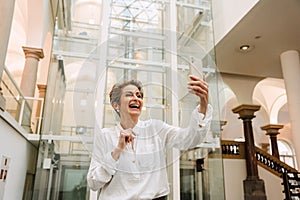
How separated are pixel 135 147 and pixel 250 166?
4019 mm

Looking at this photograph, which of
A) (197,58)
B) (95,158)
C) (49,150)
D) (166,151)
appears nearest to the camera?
(95,158)

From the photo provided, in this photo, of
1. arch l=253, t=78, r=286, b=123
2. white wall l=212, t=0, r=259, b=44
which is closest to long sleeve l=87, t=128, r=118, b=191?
white wall l=212, t=0, r=259, b=44

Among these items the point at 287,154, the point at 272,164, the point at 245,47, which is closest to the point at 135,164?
the point at 245,47

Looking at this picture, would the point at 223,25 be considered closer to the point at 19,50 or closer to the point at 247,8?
the point at 247,8

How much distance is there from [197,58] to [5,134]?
179 cm

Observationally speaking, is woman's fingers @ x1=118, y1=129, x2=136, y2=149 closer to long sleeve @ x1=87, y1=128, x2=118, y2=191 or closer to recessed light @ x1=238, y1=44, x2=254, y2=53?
long sleeve @ x1=87, y1=128, x2=118, y2=191

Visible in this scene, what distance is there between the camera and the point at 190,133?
2.94 feet

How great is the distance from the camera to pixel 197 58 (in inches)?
50.3

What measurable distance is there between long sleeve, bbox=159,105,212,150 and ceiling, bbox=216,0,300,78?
272 cm

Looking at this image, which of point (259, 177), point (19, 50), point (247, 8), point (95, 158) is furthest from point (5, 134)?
point (19, 50)

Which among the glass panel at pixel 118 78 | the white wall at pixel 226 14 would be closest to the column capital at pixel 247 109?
the white wall at pixel 226 14

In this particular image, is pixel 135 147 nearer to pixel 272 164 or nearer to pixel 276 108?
pixel 272 164

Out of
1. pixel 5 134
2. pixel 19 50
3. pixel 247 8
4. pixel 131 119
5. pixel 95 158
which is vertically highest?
pixel 19 50

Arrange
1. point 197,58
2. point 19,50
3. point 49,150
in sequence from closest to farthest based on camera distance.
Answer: point 197,58 < point 49,150 < point 19,50
